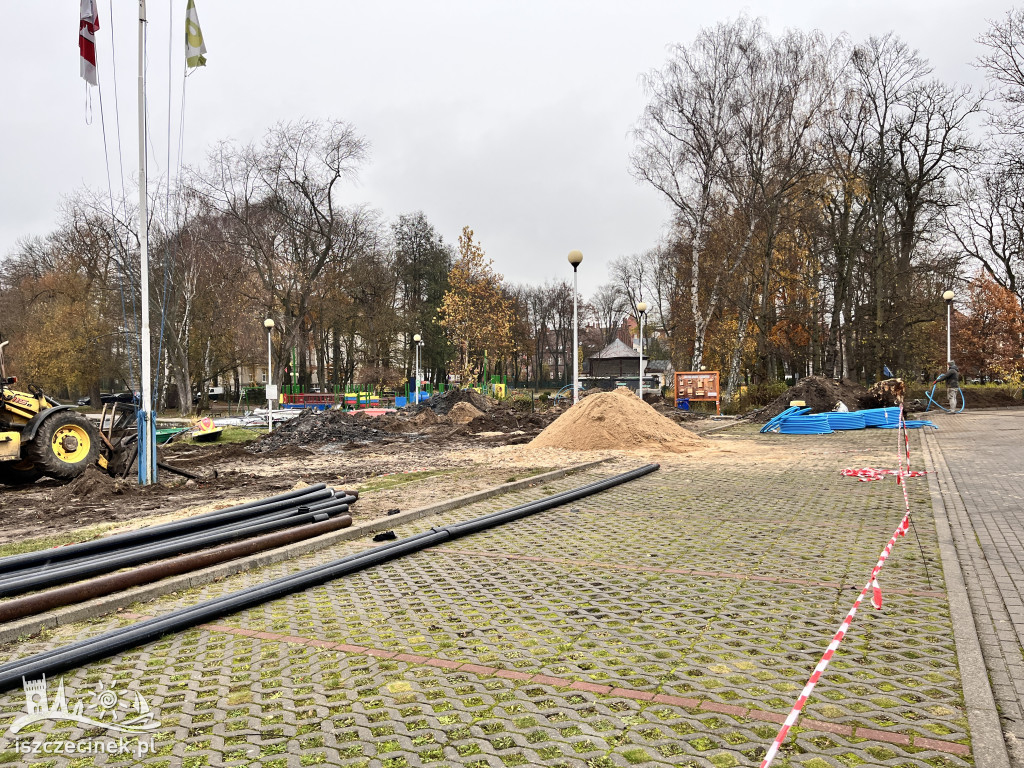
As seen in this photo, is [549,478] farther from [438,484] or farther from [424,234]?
[424,234]

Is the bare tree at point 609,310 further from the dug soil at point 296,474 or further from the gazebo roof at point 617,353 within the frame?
the dug soil at point 296,474

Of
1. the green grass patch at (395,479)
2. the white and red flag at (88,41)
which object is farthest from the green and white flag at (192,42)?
the green grass patch at (395,479)

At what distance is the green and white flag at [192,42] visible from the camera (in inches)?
494

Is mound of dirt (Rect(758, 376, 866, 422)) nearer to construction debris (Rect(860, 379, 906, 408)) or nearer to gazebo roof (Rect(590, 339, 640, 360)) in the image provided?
construction debris (Rect(860, 379, 906, 408))

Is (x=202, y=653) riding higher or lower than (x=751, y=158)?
lower

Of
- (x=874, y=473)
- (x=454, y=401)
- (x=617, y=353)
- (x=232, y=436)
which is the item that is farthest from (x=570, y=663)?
(x=617, y=353)

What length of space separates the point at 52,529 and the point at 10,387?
578cm

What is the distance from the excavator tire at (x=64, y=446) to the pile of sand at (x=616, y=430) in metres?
10.1

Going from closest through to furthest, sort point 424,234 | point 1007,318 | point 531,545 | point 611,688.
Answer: point 611,688 < point 531,545 < point 1007,318 < point 424,234

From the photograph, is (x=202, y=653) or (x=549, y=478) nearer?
(x=202, y=653)

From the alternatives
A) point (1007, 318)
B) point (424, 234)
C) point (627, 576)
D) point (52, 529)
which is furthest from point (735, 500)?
point (424, 234)

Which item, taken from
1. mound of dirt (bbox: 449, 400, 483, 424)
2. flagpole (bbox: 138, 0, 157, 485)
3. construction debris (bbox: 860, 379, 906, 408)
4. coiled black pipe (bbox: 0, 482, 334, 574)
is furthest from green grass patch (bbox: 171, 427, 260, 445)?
construction debris (bbox: 860, 379, 906, 408)

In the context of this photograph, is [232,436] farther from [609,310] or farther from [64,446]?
[609,310]

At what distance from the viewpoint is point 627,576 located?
6.57 metres
